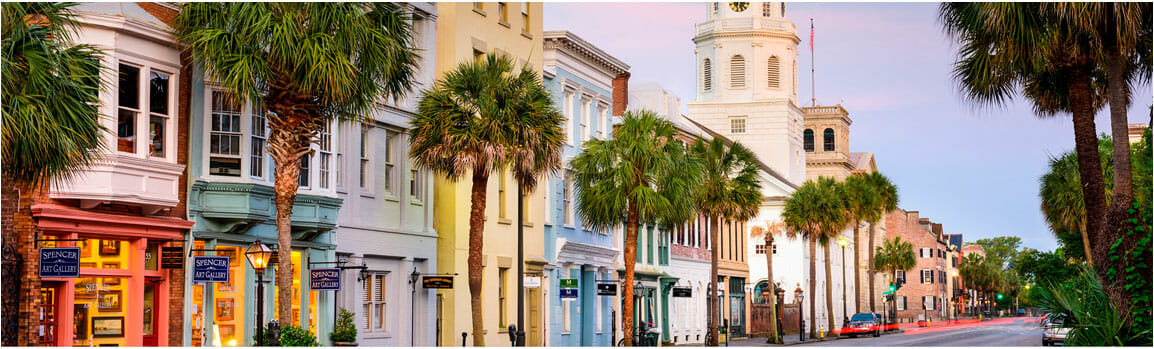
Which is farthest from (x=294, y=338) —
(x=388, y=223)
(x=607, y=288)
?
(x=607, y=288)

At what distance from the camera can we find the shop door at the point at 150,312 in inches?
1014

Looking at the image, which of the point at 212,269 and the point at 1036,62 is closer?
the point at 1036,62

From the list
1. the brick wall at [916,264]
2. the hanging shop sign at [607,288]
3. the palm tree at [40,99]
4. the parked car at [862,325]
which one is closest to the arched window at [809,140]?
the brick wall at [916,264]

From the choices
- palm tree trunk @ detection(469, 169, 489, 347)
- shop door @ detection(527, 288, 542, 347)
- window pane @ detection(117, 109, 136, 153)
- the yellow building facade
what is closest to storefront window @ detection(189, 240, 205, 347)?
window pane @ detection(117, 109, 136, 153)

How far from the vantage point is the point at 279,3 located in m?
23.9

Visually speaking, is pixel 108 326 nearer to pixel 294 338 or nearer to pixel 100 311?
pixel 100 311

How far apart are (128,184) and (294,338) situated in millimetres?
4257

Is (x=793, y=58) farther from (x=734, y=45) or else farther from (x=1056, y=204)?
(x=1056, y=204)

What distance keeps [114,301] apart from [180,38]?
5.08 meters

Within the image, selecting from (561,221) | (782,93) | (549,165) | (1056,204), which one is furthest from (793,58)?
(549,165)

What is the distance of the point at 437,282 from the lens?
113ft

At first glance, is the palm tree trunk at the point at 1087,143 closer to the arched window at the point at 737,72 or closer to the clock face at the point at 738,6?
the clock face at the point at 738,6

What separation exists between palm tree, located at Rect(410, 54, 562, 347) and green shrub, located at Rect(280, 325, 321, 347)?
5.88m

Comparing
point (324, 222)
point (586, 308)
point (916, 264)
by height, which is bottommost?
point (586, 308)
